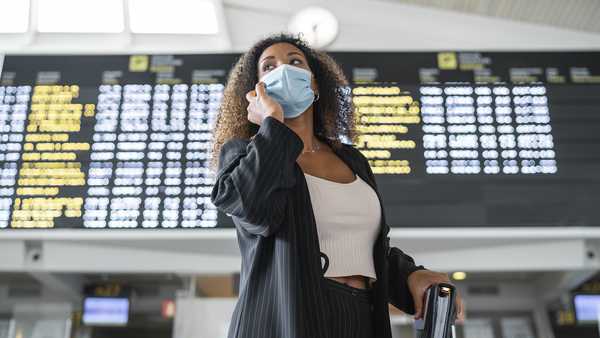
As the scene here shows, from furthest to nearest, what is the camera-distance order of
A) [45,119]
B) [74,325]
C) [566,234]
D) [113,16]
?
[74,325], [113,16], [45,119], [566,234]

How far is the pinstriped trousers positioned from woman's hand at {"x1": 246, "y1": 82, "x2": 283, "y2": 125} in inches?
11.0

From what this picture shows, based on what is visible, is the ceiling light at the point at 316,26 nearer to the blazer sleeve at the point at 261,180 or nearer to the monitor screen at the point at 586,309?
the monitor screen at the point at 586,309

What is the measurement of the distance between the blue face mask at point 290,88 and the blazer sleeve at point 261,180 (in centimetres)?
16

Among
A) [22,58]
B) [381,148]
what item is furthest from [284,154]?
[22,58]

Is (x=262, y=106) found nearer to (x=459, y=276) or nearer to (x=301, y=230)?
(x=301, y=230)

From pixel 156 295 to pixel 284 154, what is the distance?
4.33 meters

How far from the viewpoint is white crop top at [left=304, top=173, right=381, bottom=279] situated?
1040 mm

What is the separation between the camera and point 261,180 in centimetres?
95

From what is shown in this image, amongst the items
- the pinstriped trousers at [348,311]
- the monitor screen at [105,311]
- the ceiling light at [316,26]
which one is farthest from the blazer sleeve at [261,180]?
the monitor screen at [105,311]

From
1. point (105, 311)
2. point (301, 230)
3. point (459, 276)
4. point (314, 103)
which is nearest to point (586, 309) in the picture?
point (459, 276)

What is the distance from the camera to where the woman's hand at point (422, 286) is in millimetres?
1106

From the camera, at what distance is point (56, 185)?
365 centimetres

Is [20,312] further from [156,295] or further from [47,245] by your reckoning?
[47,245]

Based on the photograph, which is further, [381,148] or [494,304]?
[494,304]
